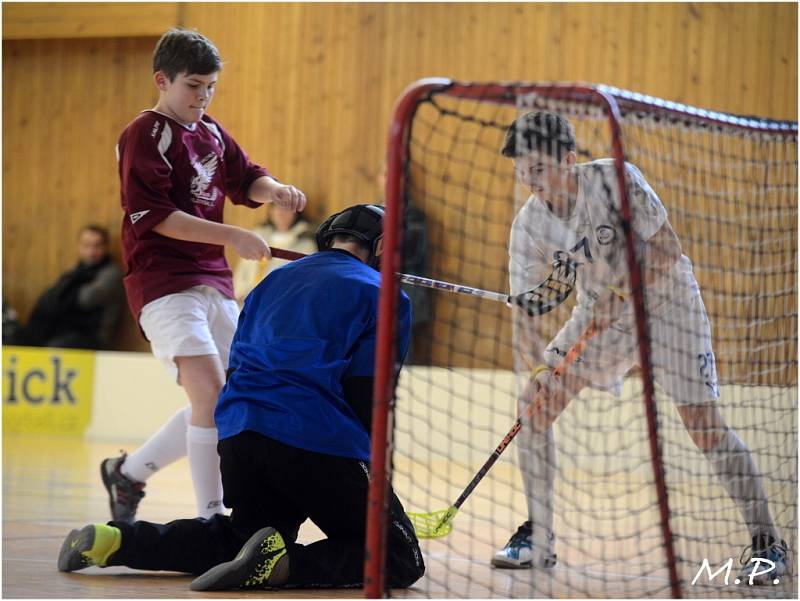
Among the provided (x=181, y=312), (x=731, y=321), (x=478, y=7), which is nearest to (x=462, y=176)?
(x=478, y=7)

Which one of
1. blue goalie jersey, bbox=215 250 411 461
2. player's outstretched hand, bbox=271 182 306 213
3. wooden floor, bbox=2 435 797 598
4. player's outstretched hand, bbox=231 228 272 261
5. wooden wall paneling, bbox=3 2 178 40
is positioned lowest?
wooden floor, bbox=2 435 797 598

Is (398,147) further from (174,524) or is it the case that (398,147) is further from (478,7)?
(478,7)

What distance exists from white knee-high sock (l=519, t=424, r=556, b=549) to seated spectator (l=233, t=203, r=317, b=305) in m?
3.77

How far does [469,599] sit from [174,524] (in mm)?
603

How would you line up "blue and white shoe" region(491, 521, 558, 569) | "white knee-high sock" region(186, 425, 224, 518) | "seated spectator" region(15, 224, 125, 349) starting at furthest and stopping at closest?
"seated spectator" region(15, 224, 125, 349)
"white knee-high sock" region(186, 425, 224, 518)
"blue and white shoe" region(491, 521, 558, 569)

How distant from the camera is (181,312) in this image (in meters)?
2.64

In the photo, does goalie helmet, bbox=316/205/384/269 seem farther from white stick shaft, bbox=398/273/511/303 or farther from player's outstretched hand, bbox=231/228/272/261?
player's outstretched hand, bbox=231/228/272/261

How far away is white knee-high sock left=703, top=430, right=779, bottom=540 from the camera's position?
240 cm

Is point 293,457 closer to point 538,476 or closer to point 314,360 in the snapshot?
point 314,360

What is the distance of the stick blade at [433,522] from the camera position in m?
2.60

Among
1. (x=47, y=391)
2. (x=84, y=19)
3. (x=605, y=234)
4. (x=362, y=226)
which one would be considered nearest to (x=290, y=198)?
(x=362, y=226)

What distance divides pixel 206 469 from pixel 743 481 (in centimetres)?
119

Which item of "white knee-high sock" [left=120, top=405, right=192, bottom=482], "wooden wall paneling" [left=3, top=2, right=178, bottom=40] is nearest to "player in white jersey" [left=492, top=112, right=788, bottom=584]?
"white knee-high sock" [left=120, top=405, right=192, bottom=482]

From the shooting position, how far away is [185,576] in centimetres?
230
